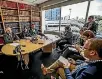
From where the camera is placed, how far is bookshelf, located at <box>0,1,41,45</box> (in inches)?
167

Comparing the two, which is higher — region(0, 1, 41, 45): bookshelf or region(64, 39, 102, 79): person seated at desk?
region(0, 1, 41, 45): bookshelf

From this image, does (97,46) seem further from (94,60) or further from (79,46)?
(79,46)

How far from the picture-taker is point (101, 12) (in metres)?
3.51

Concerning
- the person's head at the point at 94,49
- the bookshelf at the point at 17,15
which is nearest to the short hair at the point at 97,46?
the person's head at the point at 94,49

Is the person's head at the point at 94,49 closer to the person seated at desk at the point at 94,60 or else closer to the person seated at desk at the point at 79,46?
the person seated at desk at the point at 94,60

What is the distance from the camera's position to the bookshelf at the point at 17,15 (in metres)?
4.25

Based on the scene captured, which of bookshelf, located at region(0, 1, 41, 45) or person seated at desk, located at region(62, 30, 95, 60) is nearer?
person seated at desk, located at region(62, 30, 95, 60)

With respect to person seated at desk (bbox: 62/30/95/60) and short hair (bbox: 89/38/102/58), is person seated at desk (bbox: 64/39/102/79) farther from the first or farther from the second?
person seated at desk (bbox: 62/30/95/60)

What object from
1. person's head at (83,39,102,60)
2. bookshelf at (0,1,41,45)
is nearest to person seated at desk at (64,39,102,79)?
person's head at (83,39,102,60)

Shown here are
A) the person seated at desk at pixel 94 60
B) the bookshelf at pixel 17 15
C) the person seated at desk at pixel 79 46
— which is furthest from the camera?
the bookshelf at pixel 17 15

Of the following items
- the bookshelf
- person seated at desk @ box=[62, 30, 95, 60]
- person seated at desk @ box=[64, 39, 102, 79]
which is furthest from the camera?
the bookshelf

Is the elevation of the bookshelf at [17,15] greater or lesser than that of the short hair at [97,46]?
greater

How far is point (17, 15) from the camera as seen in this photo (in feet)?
15.7

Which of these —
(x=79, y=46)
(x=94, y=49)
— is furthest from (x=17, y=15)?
(x=94, y=49)
